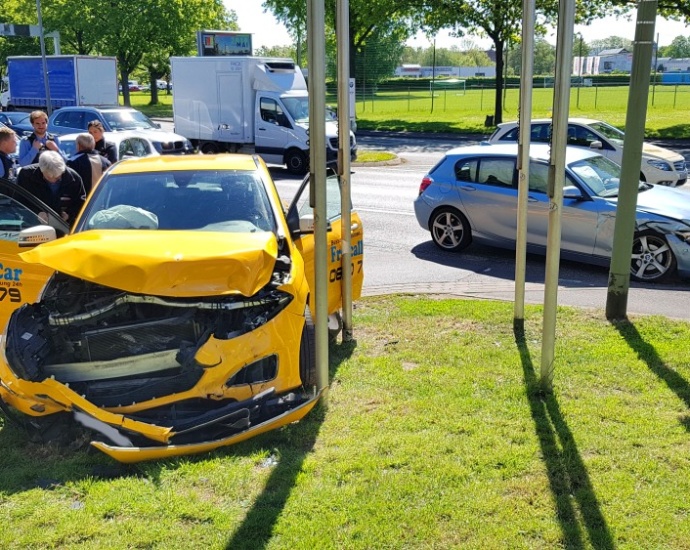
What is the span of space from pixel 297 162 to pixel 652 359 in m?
16.9

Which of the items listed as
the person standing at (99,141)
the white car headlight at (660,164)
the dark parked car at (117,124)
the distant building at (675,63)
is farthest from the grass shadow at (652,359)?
the distant building at (675,63)

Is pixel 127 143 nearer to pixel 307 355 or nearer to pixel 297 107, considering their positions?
pixel 297 107

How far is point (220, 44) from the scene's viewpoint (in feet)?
90.1

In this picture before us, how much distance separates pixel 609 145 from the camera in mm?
15828

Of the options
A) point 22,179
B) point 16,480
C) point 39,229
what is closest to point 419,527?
point 16,480

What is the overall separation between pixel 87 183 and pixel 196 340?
428cm

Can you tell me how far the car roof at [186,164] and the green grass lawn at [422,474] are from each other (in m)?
1.87

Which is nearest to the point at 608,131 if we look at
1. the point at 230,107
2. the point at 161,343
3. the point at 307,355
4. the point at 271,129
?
the point at 271,129

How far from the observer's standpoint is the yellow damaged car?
15.6 feet

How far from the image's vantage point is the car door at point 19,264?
20.7 ft

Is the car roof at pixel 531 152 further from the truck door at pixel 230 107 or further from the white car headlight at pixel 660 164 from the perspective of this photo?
the truck door at pixel 230 107

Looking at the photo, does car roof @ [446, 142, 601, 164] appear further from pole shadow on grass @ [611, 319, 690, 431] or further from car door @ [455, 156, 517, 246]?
pole shadow on grass @ [611, 319, 690, 431]

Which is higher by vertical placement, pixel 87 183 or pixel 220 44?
pixel 220 44

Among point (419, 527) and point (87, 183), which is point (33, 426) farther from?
point (87, 183)
